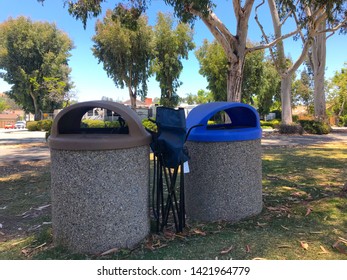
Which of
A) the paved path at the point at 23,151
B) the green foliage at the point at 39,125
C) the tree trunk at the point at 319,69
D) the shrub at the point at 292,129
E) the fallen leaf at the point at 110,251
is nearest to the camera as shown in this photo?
the fallen leaf at the point at 110,251

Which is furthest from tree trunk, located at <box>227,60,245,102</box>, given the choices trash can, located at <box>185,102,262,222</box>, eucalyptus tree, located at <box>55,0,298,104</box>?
trash can, located at <box>185,102,262,222</box>

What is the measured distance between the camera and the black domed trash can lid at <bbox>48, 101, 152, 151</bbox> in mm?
2795

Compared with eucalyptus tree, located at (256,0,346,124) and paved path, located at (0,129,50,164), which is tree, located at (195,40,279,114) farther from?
paved path, located at (0,129,50,164)

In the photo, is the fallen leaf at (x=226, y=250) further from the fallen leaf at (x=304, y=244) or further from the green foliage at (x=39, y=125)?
the green foliage at (x=39, y=125)

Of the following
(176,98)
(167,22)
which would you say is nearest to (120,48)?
(167,22)

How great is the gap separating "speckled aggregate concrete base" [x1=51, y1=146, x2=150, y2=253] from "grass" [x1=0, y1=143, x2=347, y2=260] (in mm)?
137

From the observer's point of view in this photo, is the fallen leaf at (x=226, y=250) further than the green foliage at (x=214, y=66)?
No

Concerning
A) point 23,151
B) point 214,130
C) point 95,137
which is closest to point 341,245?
point 214,130

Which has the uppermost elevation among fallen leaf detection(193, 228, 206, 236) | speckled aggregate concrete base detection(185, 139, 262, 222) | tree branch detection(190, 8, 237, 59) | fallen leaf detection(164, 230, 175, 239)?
tree branch detection(190, 8, 237, 59)

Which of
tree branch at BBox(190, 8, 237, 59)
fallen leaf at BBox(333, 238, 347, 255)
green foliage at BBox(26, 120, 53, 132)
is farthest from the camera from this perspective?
green foliage at BBox(26, 120, 53, 132)

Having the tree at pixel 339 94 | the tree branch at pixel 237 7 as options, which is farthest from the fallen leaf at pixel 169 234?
the tree at pixel 339 94

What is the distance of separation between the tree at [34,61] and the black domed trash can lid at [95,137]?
1383 inches

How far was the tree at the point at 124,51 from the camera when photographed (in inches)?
1056

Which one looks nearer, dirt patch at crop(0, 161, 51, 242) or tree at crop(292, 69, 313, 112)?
dirt patch at crop(0, 161, 51, 242)
